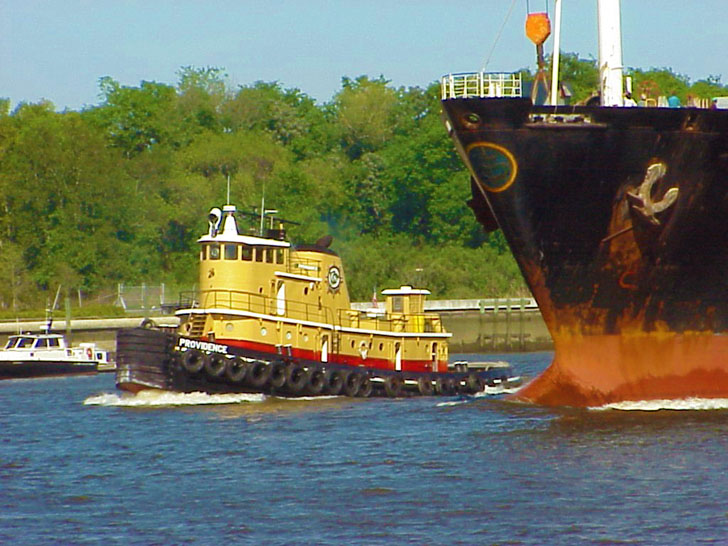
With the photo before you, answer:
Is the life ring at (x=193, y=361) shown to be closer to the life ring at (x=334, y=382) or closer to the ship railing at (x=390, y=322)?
the life ring at (x=334, y=382)

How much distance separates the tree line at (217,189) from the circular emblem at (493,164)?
162 ft

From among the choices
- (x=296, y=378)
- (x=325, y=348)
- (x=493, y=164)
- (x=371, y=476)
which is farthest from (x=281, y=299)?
(x=371, y=476)

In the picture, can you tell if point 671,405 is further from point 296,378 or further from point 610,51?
point 296,378

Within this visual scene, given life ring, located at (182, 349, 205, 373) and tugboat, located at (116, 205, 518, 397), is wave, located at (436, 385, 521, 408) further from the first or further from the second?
life ring, located at (182, 349, 205, 373)

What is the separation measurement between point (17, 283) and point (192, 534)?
62.8 meters

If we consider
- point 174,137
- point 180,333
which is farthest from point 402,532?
point 174,137

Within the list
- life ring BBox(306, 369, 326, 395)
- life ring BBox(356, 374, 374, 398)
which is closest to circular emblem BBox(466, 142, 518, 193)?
life ring BBox(306, 369, 326, 395)

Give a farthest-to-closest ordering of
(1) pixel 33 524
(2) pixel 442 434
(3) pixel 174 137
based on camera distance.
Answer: (3) pixel 174 137
(2) pixel 442 434
(1) pixel 33 524

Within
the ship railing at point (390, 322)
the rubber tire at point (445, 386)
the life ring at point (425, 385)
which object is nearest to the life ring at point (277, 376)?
the ship railing at point (390, 322)

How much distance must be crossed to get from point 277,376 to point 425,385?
5.33 meters

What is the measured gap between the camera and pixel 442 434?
91.6 feet

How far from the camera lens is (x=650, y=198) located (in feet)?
90.0

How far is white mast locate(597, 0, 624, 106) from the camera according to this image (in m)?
29.1

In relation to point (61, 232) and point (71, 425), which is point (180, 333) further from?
point (61, 232)
